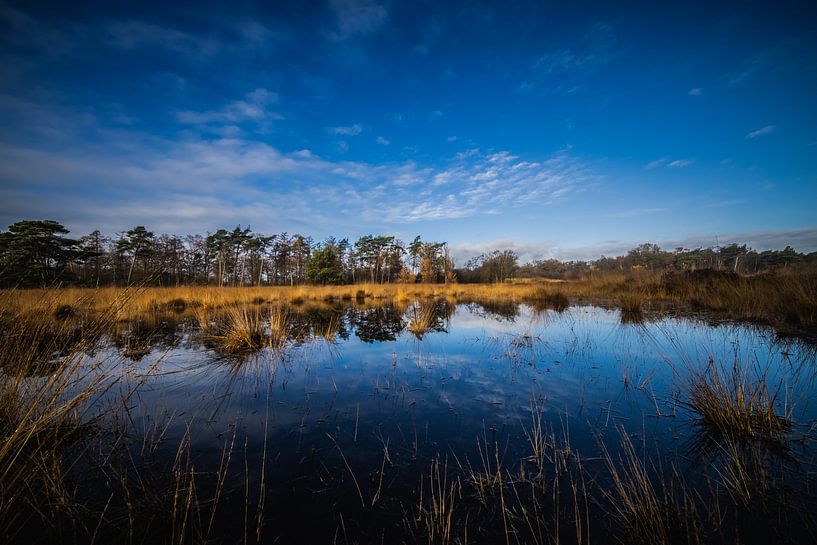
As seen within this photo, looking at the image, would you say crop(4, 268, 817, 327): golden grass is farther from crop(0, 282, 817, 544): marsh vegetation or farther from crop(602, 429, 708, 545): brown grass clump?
crop(602, 429, 708, 545): brown grass clump

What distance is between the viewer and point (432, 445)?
2.44 m

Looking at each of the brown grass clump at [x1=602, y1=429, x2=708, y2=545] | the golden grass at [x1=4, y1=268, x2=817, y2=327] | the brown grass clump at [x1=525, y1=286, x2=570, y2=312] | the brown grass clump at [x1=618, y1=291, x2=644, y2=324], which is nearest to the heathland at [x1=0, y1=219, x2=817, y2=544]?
the brown grass clump at [x1=602, y1=429, x2=708, y2=545]

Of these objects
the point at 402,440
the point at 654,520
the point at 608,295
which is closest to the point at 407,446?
the point at 402,440

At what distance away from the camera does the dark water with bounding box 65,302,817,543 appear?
1.83 metres

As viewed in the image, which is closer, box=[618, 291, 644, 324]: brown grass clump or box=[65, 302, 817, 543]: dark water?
box=[65, 302, 817, 543]: dark water

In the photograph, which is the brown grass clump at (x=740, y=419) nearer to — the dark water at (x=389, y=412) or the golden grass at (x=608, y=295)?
the dark water at (x=389, y=412)

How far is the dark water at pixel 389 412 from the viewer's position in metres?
1.83

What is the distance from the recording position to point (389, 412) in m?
3.09

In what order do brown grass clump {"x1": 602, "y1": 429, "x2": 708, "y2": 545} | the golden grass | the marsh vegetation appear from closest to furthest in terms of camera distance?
brown grass clump {"x1": 602, "y1": 429, "x2": 708, "y2": 545} → the marsh vegetation → the golden grass

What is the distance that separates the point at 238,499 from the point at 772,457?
3647 mm

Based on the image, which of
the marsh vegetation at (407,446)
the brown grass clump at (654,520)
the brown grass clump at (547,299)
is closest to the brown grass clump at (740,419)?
the marsh vegetation at (407,446)

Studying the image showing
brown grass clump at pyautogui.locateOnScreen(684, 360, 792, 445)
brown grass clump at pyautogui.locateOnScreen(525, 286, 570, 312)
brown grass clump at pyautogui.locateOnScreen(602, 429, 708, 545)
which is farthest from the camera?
brown grass clump at pyautogui.locateOnScreen(525, 286, 570, 312)

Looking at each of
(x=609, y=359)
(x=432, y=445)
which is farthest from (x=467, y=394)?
(x=609, y=359)

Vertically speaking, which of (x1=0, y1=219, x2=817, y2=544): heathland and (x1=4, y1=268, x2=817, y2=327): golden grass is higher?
(x1=4, y1=268, x2=817, y2=327): golden grass
